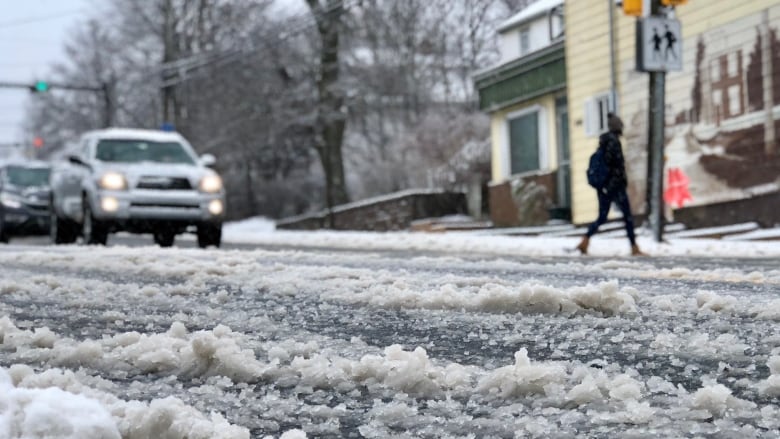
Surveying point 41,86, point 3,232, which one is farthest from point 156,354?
point 41,86

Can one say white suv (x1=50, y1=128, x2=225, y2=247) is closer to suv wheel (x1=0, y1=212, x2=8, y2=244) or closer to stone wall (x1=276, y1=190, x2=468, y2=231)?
suv wheel (x1=0, y1=212, x2=8, y2=244)

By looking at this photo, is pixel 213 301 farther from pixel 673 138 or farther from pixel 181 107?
pixel 181 107

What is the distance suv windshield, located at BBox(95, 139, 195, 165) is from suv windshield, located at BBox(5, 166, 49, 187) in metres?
7.50

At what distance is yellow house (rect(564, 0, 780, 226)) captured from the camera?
14.4 m

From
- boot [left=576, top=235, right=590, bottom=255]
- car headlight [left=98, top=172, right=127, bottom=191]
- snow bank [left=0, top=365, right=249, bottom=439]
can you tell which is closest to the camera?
snow bank [left=0, top=365, right=249, bottom=439]

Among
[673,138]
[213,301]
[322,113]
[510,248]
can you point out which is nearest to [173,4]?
[322,113]

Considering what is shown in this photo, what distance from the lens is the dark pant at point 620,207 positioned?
34.4 ft

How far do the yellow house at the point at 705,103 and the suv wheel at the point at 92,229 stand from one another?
26.6 ft

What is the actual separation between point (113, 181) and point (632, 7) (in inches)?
282

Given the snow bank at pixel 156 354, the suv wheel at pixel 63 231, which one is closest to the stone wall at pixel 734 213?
the suv wheel at pixel 63 231

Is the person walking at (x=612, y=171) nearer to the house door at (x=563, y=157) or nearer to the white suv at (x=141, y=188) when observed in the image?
the white suv at (x=141, y=188)

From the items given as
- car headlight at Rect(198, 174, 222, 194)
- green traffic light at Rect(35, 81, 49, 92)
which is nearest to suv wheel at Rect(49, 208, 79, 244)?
car headlight at Rect(198, 174, 222, 194)

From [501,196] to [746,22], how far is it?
8.55m

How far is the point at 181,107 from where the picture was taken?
3638cm
